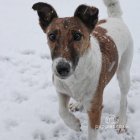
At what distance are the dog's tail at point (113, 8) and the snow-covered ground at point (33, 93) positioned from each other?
3.46 feet

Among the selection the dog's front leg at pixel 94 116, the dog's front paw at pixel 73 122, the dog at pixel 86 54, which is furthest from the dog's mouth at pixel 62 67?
the dog's front paw at pixel 73 122

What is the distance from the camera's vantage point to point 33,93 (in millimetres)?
4863

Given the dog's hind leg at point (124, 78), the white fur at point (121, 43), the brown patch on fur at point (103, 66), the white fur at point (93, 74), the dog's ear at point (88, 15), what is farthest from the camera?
the dog's hind leg at point (124, 78)

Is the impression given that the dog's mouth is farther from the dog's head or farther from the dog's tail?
the dog's tail

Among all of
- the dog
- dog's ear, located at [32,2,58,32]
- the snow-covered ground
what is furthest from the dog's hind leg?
dog's ear, located at [32,2,58,32]

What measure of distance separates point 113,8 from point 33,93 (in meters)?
1.47

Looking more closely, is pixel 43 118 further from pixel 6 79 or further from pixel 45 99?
pixel 6 79

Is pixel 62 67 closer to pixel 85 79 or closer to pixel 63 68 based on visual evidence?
pixel 63 68

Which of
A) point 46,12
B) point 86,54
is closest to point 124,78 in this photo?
point 86,54

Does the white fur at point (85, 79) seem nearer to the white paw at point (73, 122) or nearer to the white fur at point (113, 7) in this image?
the white paw at point (73, 122)

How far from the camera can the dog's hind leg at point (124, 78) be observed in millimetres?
4199

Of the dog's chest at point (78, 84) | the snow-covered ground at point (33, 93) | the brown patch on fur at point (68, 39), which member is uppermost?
the brown patch on fur at point (68, 39)

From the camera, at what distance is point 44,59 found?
5.77 metres

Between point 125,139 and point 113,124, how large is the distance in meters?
0.29
